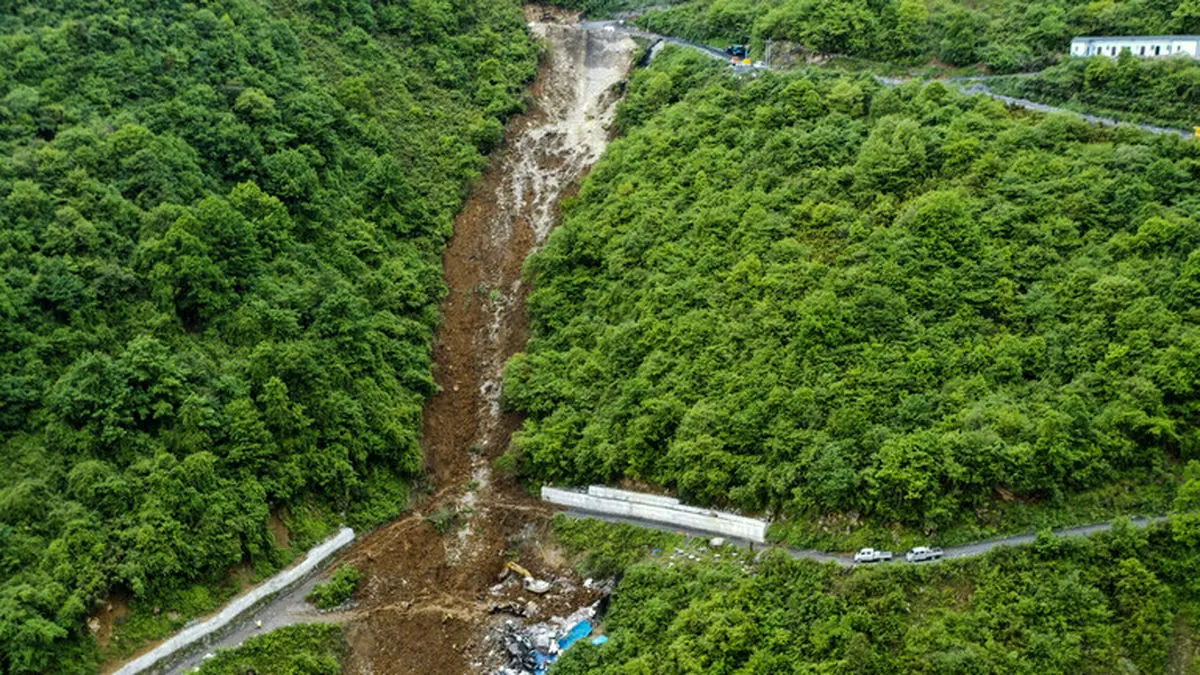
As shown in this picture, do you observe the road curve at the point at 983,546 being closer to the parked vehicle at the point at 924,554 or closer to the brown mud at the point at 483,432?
the parked vehicle at the point at 924,554

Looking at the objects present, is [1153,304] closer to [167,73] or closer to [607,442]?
[607,442]

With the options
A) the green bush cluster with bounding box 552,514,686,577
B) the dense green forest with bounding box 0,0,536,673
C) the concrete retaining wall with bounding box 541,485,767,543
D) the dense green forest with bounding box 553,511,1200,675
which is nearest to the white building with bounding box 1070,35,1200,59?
the dense green forest with bounding box 553,511,1200,675

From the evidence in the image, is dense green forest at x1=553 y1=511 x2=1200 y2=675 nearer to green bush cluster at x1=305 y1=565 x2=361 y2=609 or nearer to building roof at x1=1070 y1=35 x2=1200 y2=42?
green bush cluster at x1=305 y1=565 x2=361 y2=609

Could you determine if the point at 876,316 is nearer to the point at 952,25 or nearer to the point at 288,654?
the point at 952,25

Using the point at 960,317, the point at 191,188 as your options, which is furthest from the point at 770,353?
the point at 191,188

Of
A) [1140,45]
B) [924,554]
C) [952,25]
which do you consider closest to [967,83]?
[952,25]

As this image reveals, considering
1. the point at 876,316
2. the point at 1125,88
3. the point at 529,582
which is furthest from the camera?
the point at 1125,88

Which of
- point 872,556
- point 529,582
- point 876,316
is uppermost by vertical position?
point 876,316
